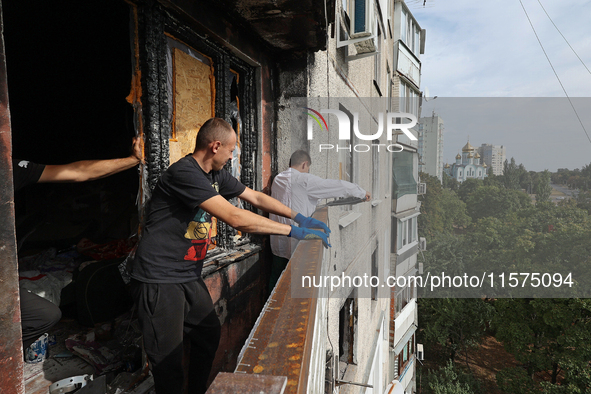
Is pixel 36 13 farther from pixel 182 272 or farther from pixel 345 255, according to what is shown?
pixel 345 255

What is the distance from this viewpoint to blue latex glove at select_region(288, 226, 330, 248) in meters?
2.68

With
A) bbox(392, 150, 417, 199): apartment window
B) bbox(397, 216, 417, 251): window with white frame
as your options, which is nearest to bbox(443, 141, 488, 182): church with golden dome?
bbox(397, 216, 417, 251): window with white frame

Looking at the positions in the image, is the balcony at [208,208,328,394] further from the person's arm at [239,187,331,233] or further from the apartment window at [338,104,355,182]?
the apartment window at [338,104,355,182]

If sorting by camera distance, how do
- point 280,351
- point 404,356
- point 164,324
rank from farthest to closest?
point 404,356 < point 164,324 < point 280,351

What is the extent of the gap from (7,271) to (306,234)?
198cm

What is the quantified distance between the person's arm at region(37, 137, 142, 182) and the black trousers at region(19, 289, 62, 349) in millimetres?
700

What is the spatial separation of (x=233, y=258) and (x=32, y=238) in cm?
314

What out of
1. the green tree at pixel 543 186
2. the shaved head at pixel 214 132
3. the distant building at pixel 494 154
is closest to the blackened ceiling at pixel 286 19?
the shaved head at pixel 214 132

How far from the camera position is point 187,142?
9.60ft

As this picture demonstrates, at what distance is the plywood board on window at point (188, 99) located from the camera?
9.07ft

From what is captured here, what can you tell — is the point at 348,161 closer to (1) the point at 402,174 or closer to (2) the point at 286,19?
(2) the point at 286,19

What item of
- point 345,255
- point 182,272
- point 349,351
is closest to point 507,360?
point 349,351

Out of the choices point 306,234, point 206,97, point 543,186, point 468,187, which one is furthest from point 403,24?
point 468,187

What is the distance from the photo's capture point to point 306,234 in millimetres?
2768
